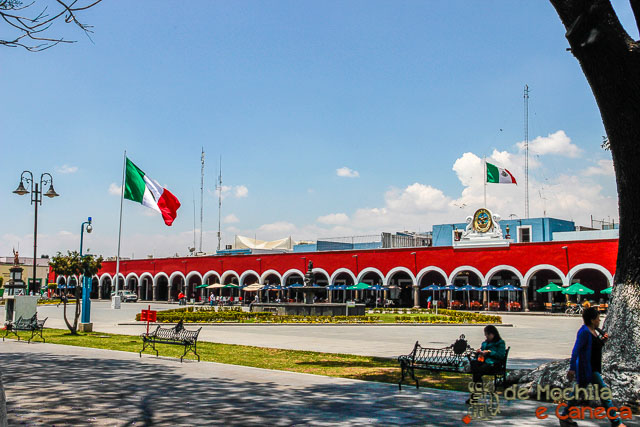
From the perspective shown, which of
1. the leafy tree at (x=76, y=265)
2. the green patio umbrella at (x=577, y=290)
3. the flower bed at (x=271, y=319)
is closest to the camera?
the leafy tree at (x=76, y=265)

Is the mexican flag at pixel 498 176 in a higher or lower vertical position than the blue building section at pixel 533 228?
higher

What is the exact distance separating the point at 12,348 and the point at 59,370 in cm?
470

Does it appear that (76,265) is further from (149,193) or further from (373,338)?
(373,338)

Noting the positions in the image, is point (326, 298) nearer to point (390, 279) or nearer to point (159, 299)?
point (390, 279)

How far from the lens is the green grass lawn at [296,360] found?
10223 mm

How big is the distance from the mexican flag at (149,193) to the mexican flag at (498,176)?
26640 millimetres

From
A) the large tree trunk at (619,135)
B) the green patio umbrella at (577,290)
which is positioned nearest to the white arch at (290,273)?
the green patio umbrella at (577,290)

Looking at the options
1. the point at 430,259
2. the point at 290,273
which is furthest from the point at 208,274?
the point at 430,259

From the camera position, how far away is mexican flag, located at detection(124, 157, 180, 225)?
19906 millimetres

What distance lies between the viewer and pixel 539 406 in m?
7.93

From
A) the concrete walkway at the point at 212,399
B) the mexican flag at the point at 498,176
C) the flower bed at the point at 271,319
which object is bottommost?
the flower bed at the point at 271,319

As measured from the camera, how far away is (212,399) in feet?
26.4

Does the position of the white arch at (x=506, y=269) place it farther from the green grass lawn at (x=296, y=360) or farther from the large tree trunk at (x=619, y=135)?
the large tree trunk at (x=619, y=135)

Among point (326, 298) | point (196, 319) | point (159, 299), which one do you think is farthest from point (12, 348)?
point (159, 299)
